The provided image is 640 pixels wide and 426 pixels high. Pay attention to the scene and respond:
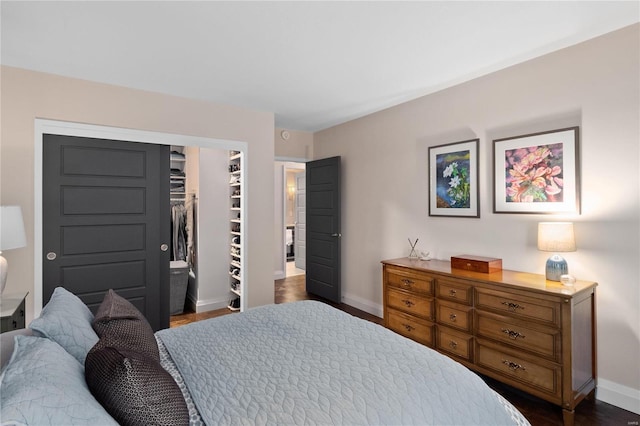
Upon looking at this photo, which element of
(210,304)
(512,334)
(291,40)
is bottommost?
(210,304)

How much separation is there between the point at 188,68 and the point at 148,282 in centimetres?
222

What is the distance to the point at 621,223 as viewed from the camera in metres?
2.40

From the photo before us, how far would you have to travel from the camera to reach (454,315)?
2877 millimetres

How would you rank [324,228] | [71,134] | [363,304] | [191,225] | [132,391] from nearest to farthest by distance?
[132,391] → [71,134] → [363,304] → [191,225] → [324,228]

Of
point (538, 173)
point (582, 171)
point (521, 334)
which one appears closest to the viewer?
point (521, 334)

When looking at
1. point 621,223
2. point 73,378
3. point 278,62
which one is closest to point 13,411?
point 73,378

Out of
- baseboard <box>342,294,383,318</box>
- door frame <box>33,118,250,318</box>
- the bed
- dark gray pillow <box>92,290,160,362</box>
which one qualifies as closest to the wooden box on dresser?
the bed

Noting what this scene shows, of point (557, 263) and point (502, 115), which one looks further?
point (502, 115)

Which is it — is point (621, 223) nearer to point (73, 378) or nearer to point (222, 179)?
point (73, 378)

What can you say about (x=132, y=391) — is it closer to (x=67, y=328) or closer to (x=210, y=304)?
(x=67, y=328)

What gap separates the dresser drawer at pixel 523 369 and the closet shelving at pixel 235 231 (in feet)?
10.2

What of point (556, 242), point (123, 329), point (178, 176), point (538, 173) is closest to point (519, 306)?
point (556, 242)

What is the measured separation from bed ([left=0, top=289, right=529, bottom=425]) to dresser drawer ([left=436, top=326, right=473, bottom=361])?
1.24 m

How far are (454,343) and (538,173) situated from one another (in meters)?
1.58
